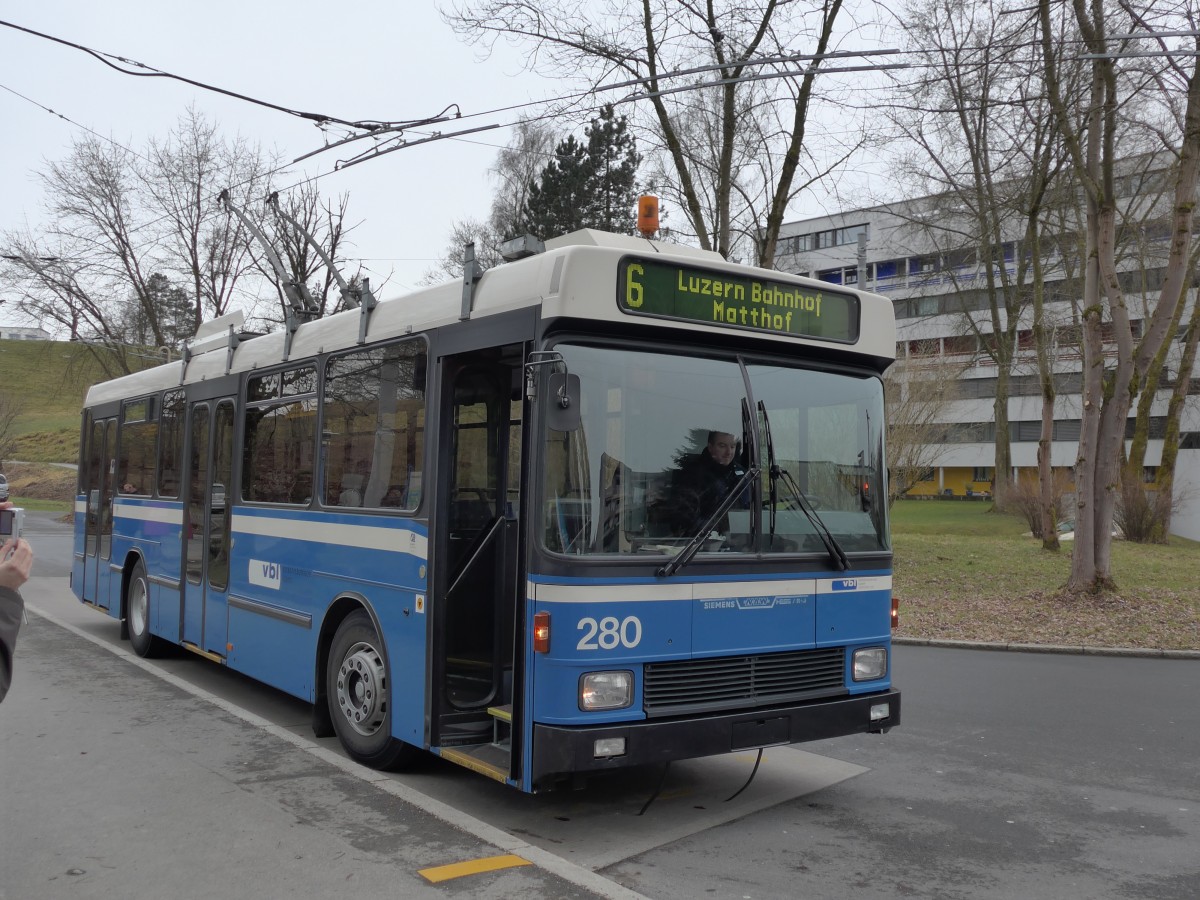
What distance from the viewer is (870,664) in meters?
6.31

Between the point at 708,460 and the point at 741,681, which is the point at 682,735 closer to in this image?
the point at 741,681

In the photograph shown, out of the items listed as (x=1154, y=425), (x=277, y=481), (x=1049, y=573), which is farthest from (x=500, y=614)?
(x=1154, y=425)

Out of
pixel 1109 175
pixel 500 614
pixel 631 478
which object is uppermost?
pixel 1109 175

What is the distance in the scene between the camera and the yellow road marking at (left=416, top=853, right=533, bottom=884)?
16.2ft

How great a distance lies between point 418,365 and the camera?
6641 mm

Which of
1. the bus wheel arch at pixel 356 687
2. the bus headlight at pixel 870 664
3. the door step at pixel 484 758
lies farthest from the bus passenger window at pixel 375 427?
the bus headlight at pixel 870 664

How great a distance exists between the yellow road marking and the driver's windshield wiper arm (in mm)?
1515

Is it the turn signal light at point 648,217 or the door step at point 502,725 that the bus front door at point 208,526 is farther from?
the turn signal light at point 648,217

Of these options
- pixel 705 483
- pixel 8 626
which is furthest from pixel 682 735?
pixel 8 626

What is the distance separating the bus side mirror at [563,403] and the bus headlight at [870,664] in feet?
7.44

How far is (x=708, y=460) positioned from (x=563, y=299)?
1120 millimetres

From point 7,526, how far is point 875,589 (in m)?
4.62

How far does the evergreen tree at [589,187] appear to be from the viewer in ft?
131

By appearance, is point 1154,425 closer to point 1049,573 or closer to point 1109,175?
point 1049,573
